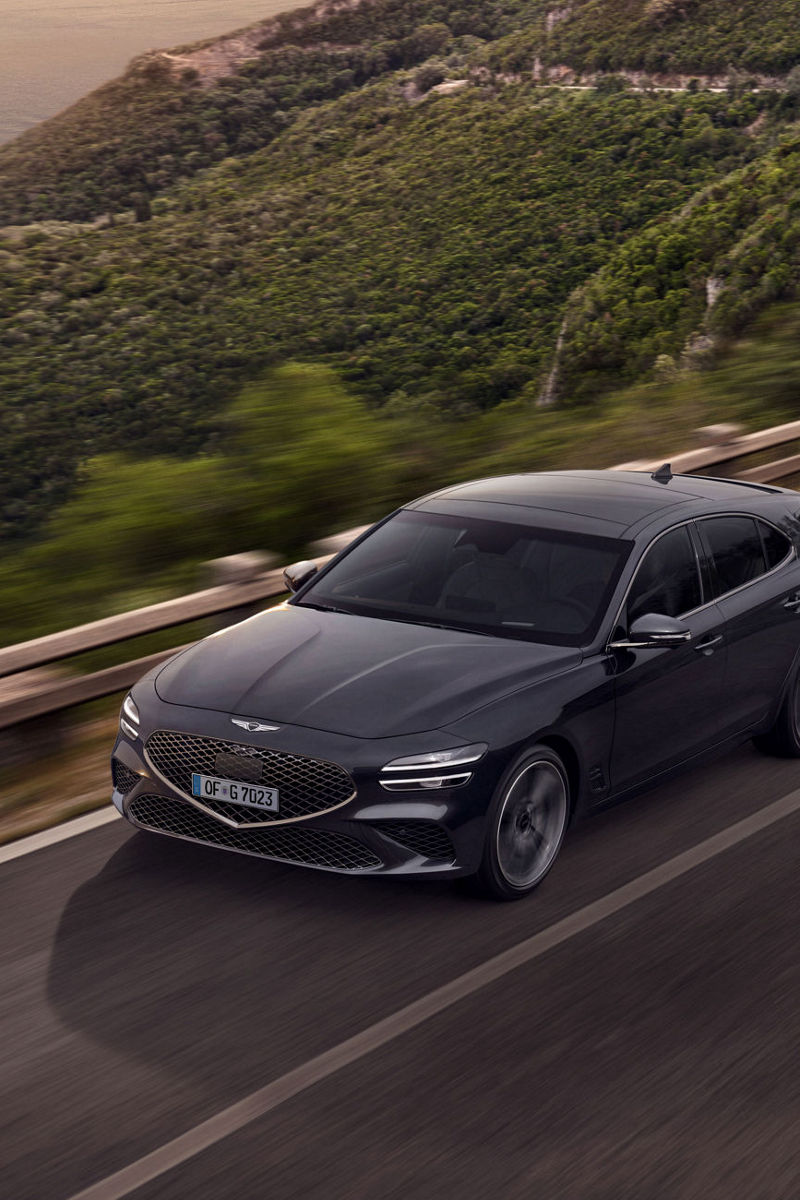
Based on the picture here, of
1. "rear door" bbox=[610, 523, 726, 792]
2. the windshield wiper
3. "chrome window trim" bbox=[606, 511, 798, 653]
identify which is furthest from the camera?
the windshield wiper

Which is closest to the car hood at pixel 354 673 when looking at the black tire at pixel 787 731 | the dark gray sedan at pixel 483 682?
the dark gray sedan at pixel 483 682

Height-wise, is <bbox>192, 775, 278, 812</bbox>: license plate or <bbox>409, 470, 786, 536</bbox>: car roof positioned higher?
<bbox>409, 470, 786, 536</bbox>: car roof

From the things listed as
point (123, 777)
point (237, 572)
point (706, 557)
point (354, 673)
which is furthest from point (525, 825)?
point (237, 572)

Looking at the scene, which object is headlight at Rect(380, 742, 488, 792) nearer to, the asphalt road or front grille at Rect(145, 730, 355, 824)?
front grille at Rect(145, 730, 355, 824)

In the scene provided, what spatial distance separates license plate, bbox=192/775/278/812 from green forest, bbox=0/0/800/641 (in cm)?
465

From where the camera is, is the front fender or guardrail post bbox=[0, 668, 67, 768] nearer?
the front fender

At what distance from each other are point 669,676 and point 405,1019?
7.61ft

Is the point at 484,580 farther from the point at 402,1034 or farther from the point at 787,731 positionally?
the point at 402,1034

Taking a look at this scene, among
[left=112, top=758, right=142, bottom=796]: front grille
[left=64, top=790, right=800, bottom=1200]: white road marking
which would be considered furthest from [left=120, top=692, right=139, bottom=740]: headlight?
[left=64, top=790, right=800, bottom=1200]: white road marking

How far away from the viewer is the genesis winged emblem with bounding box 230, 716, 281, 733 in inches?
227

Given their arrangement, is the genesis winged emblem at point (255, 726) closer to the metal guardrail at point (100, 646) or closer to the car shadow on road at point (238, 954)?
the car shadow on road at point (238, 954)

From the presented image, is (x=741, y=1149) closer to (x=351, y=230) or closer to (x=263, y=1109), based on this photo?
(x=263, y=1109)

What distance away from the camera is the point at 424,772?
566 cm

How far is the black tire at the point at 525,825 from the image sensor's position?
5852 mm
